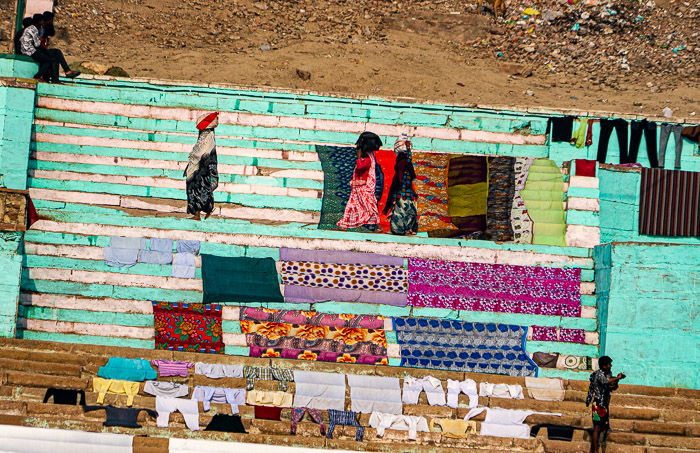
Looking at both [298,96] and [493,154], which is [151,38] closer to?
[298,96]

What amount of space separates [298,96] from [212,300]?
3.77m

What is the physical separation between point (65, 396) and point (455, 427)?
5.11 meters

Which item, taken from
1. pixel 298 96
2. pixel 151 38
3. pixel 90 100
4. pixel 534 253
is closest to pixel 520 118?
pixel 534 253

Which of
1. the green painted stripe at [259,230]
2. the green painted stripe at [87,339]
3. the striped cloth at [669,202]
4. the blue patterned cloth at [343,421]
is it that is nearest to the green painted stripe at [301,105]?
the striped cloth at [669,202]

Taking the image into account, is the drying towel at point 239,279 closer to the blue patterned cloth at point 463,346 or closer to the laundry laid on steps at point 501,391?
the blue patterned cloth at point 463,346

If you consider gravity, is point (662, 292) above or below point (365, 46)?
below

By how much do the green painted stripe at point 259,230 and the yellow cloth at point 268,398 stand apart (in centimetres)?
276

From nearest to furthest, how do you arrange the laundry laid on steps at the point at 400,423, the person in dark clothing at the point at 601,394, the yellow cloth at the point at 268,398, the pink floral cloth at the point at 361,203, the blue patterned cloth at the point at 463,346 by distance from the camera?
1. the person in dark clothing at the point at 601,394
2. the laundry laid on steps at the point at 400,423
3. the yellow cloth at the point at 268,398
4. the blue patterned cloth at the point at 463,346
5. the pink floral cloth at the point at 361,203

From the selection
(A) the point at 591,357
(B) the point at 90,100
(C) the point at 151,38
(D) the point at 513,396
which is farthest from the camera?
(C) the point at 151,38

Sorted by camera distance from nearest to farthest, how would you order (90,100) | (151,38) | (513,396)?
1. (513,396)
2. (90,100)
3. (151,38)

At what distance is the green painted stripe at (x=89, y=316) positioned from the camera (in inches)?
549

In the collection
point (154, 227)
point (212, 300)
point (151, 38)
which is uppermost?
point (151, 38)

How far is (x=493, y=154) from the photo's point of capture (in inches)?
607

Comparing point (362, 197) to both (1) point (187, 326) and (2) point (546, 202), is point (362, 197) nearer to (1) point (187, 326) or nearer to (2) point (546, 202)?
(2) point (546, 202)
